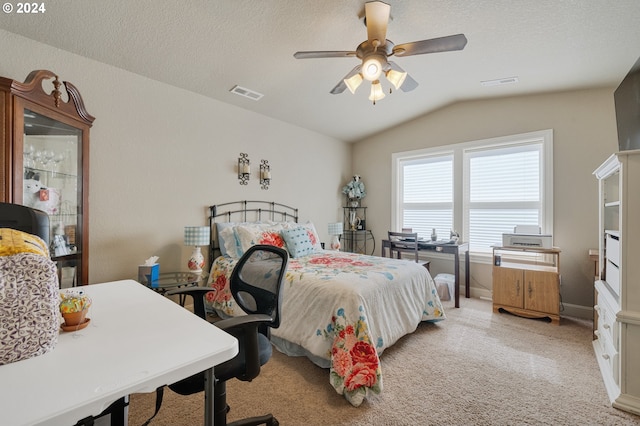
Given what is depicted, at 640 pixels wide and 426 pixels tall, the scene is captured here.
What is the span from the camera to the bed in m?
1.79

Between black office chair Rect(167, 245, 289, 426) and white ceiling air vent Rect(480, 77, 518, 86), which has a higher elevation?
white ceiling air vent Rect(480, 77, 518, 86)

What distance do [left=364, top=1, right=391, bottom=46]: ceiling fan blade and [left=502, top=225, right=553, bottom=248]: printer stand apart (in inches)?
106

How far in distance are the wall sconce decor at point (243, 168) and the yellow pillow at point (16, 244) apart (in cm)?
279

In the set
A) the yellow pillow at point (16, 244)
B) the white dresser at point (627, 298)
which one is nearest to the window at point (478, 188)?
the white dresser at point (627, 298)

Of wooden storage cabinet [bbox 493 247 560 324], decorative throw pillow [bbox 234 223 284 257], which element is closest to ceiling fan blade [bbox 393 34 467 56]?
decorative throw pillow [bbox 234 223 284 257]

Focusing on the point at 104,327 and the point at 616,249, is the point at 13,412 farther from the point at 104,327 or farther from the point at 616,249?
Answer: the point at 616,249

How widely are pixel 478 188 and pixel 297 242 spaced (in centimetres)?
273

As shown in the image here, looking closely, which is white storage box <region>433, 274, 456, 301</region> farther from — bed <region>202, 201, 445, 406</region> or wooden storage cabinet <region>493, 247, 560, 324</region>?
bed <region>202, 201, 445, 406</region>

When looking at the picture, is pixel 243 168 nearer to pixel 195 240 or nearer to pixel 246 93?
pixel 246 93

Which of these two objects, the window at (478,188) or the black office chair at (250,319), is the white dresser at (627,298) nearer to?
the window at (478,188)

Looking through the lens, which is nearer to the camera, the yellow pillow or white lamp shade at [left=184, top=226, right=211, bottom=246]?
the yellow pillow

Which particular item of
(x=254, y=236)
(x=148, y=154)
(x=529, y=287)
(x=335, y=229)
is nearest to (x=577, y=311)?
(x=529, y=287)

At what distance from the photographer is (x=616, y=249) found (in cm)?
184

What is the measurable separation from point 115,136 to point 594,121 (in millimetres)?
5011
